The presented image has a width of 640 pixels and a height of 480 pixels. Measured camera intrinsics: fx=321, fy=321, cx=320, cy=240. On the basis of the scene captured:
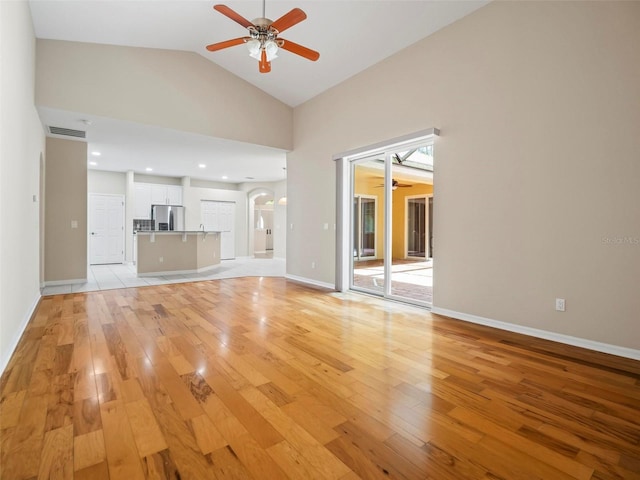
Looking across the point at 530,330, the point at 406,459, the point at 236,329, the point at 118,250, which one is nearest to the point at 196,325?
the point at 236,329

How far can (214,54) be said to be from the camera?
17.3ft

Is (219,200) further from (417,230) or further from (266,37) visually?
(266,37)

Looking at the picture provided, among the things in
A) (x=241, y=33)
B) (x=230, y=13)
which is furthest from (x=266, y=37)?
(x=241, y=33)

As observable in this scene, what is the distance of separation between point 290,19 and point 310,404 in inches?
119

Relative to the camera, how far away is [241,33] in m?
4.51

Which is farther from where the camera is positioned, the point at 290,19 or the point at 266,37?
the point at 266,37

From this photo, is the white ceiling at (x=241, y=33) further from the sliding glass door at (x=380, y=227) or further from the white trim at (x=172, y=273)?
the white trim at (x=172, y=273)

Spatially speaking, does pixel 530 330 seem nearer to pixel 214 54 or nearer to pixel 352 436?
pixel 352 436

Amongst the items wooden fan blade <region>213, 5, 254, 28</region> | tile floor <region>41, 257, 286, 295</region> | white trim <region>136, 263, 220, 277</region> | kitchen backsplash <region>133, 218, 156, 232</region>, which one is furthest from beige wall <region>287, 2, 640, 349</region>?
kitchen backsplash <region>133, 218, 156, 232</region>

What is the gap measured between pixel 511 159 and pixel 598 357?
199cm

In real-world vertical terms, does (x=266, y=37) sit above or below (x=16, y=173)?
above

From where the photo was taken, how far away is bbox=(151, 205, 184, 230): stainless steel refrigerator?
9.86m

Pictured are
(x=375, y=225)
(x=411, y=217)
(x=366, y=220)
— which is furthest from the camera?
(x=411, y=217)

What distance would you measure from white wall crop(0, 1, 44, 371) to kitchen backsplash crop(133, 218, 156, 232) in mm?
5811
